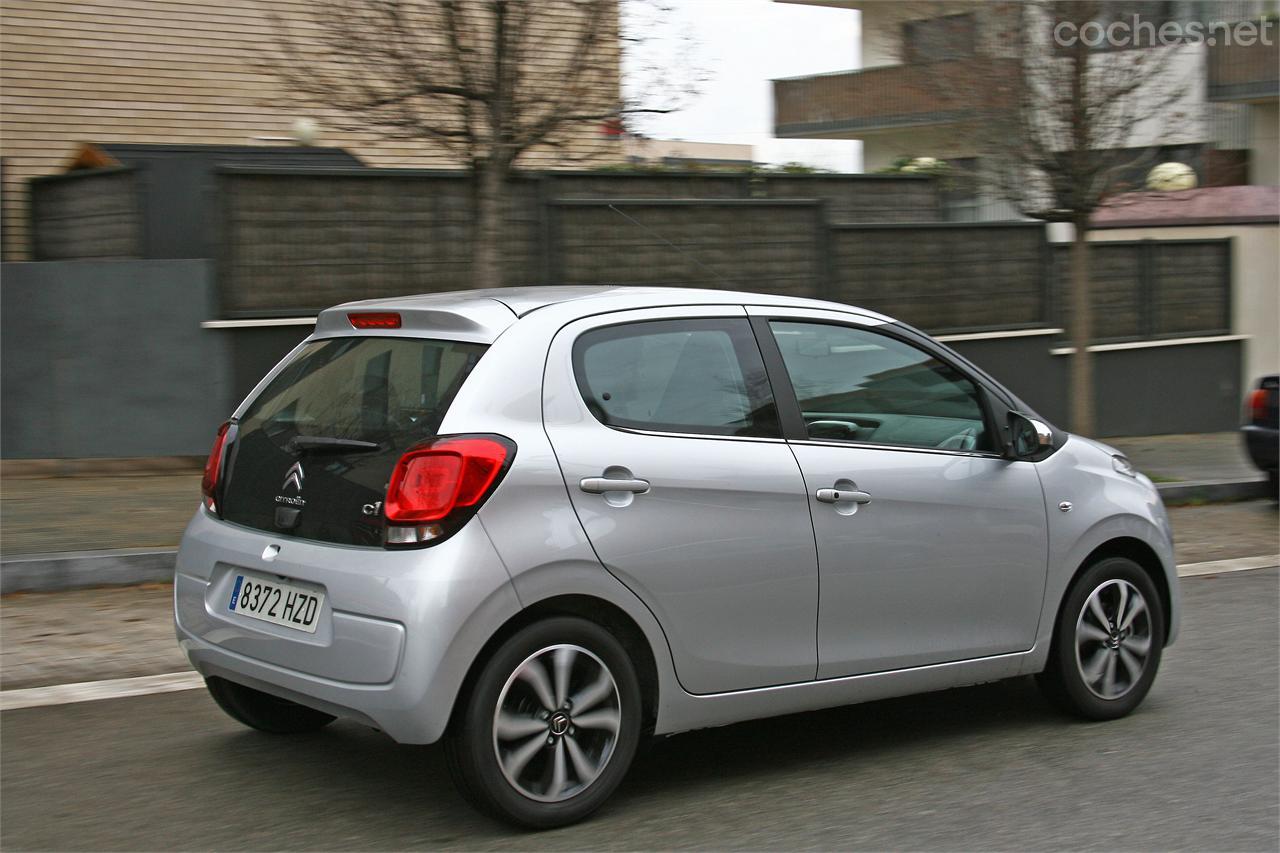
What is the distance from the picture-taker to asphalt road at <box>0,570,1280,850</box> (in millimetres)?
4324

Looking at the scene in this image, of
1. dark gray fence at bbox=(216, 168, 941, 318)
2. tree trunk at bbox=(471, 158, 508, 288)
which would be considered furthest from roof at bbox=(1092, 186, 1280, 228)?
tree trunk at bbox=(471, 158, 508, 288)

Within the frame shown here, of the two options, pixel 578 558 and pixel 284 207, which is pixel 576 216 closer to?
pixel 284 207

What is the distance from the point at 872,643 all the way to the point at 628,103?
6235mm

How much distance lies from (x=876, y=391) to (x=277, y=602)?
2.16 m

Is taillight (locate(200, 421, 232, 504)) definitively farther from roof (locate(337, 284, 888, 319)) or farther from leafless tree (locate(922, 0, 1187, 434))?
leafless tree (locate(922, 0, 1187, 434))

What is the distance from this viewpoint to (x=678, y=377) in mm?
4703

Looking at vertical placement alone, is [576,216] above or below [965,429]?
above

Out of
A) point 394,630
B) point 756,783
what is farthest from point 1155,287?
point 394,630

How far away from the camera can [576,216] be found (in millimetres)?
13695

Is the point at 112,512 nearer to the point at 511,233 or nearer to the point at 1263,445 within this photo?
the point at 511,233

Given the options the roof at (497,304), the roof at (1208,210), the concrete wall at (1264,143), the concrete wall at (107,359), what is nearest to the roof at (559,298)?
the roof at (497,304)

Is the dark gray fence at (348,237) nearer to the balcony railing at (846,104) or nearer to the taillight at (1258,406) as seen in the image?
the taillight at (1258,406)

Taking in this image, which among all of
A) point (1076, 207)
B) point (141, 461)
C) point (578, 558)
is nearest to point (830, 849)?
point (578, 558)

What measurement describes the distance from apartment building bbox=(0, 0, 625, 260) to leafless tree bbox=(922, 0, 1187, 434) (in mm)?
4816
